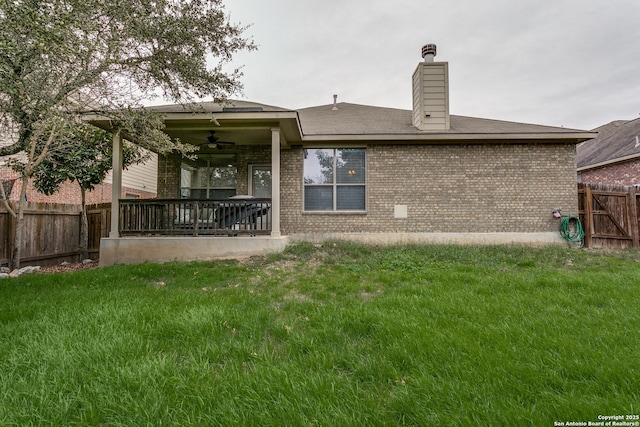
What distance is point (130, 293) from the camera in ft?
12.8

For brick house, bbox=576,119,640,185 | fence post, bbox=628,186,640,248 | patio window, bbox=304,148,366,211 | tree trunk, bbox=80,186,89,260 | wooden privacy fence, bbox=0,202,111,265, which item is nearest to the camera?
wooden privacy fence, bbox=0,202,111,265

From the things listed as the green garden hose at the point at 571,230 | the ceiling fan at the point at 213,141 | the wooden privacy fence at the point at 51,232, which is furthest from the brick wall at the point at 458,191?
the wooden privacy fence at the point at 51,232

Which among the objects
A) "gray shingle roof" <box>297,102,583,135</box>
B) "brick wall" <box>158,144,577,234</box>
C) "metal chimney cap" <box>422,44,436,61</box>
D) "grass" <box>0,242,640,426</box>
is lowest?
"grass" <box>0,242,640,426</box>

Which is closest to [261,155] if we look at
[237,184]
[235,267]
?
[237,184]

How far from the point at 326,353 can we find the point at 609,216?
1001 centimetres

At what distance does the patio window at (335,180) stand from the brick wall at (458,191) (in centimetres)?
22

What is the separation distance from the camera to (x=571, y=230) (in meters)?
7.99

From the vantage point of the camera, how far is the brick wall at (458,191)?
8078mm

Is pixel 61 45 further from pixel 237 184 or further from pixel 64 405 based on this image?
pixel 237 184

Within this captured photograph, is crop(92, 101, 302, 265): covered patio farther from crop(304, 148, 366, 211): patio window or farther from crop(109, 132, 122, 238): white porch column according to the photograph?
crop(304, 148, 366, 211): patio window

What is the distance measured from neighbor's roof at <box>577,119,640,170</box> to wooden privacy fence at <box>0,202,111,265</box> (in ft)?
65.9

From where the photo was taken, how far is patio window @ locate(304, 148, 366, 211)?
838 centimetres

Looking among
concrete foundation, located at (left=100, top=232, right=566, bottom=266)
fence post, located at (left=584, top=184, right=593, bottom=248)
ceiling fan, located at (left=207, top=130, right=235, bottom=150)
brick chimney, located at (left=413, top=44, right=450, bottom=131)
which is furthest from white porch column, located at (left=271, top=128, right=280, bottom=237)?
fence post, located at (left=584, top=184, right=593, bottom=248)

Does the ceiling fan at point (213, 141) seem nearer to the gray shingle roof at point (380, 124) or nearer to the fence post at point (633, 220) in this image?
the gray shingle roof at point (380, 124)
